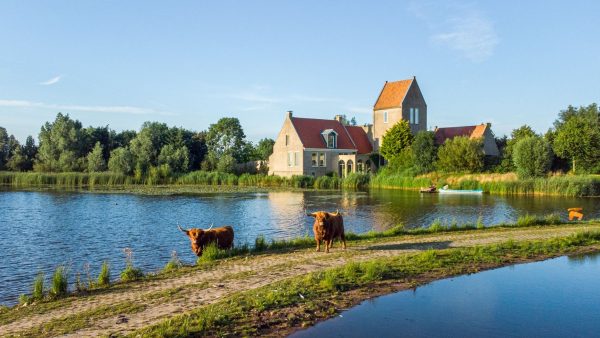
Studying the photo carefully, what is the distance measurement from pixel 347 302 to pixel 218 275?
337 centimetres

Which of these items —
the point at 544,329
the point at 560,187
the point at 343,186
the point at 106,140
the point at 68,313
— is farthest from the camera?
the point at 106,140

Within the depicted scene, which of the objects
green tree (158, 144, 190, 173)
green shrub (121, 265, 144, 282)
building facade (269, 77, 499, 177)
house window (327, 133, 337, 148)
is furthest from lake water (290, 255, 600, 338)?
green tree (158, 144, 190, 173)

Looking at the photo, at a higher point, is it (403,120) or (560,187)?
(403,120)

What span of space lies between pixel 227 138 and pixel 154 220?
2150 inches

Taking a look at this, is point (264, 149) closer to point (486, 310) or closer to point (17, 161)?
point (17, 161)

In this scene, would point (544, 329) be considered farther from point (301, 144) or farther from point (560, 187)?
point (301, 144)

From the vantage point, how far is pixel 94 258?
55.7 ft

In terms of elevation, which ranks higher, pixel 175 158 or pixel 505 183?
pixel 175 158

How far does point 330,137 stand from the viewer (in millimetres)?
66688

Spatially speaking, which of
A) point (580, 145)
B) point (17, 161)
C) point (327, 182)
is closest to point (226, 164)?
point (327, 182)

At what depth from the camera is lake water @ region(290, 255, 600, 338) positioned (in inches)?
330

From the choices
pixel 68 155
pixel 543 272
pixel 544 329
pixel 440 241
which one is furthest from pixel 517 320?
pixel 68 155

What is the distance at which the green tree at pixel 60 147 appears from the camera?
70938 millimetres

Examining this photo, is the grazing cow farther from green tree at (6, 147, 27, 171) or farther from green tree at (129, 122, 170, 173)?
green tree at (6, 147, 27, 171)
